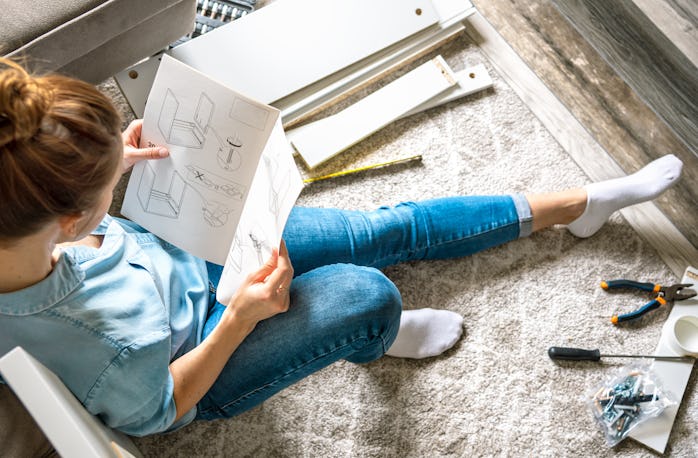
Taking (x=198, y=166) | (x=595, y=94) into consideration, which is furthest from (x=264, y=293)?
(x=595, y=94)

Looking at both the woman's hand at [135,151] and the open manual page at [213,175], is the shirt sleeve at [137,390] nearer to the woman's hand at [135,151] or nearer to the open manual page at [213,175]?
the open manual page at [213,175]

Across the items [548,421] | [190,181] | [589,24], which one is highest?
[190,181]

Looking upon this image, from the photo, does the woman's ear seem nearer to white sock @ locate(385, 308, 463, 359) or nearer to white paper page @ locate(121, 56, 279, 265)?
white paper page @ locate(121, 56, 279, 265)

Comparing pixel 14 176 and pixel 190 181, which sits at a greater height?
pixel 14 176

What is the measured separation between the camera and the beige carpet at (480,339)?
1.26 m

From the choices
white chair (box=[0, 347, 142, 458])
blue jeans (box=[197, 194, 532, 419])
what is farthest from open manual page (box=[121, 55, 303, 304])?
white chair (box=[0, 347, 142, 458])

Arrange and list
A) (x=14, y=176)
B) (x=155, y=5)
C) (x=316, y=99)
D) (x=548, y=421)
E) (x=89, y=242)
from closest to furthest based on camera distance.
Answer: (x=14, y=176) < (x=89, y=242) < (x=155, y=5) < (x=548, y=421) < (x=316, y=99)

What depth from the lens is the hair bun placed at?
580 mm

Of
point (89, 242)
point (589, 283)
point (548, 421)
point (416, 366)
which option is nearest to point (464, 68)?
point (589, 283)

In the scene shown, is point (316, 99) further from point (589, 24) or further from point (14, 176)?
point (14, 176)

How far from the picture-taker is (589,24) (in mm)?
1473

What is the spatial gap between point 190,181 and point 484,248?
626 mm

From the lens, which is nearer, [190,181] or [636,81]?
[190,181]

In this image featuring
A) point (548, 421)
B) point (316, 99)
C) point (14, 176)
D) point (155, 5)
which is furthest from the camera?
point (316, 99)
